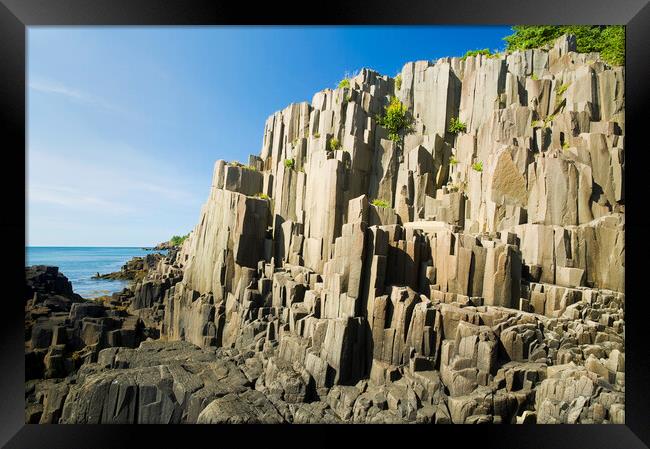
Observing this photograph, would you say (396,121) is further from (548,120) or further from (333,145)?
(548,120)

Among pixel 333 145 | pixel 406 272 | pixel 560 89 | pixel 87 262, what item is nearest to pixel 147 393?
pixel 87 262

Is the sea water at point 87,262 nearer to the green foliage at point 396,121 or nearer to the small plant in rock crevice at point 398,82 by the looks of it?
the green foliage at point 396,121

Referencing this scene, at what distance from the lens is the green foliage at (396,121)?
7.60 m

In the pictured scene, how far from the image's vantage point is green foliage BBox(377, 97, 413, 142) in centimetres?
760

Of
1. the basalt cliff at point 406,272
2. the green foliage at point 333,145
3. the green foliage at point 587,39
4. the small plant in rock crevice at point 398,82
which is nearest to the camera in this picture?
the basalt cliff at point 406,272

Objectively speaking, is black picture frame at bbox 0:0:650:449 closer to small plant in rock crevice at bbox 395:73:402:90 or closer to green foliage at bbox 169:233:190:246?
green foliage at bbox 169:233:190:246

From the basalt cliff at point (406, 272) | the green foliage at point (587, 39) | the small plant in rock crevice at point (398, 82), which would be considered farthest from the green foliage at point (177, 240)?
the green foliage at point (587, 39)

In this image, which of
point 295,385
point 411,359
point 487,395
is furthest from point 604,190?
point 295,385

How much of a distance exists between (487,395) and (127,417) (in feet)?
18.1

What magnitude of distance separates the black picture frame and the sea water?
928mm

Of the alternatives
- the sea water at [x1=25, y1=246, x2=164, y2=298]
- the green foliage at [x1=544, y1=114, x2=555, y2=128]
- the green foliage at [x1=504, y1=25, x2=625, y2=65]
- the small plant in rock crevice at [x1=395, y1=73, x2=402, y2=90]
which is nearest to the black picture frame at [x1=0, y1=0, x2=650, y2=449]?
the sea water at [x1=25, y1=246, x2=164, y2=298]
